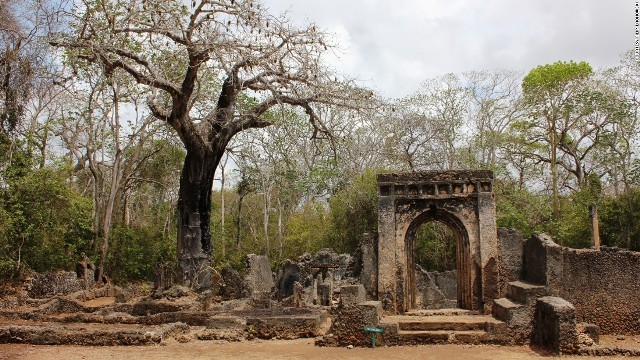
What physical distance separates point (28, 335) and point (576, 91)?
24.8 metres

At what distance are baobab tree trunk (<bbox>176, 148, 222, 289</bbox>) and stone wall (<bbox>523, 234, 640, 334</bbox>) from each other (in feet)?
31.6

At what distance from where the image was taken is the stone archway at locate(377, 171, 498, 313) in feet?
43.7

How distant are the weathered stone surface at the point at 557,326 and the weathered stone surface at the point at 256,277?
10413 millimetres

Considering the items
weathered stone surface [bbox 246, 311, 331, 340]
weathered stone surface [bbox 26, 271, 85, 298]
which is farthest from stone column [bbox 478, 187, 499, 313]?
weathered stone surface [bbox 26, 271, 85, 298]

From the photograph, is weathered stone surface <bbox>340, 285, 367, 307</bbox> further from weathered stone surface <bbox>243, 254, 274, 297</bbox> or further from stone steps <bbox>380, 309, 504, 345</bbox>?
weathered stone surface <bbox>243, 254, 274, 297</bbox>

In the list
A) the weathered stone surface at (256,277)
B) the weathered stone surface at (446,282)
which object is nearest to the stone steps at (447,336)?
the weathered stone surface at (256,277)

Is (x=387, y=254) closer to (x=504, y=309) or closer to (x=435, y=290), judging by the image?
(x=504, y=309)

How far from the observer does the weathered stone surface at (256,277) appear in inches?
746

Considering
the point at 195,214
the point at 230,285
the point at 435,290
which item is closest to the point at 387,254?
the point at 195,214

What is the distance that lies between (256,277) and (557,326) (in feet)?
38.0

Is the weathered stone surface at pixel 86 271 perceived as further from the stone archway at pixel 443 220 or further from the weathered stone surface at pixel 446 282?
the stone archway at pixel 443 220

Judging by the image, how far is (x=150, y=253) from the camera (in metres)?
27.5

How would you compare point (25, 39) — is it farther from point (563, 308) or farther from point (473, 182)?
point (563, 308)

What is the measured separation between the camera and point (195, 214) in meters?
17.4
